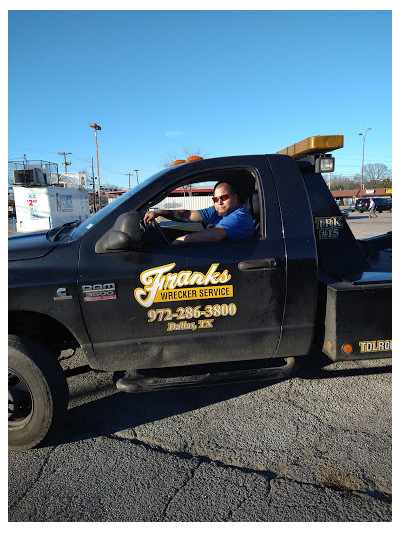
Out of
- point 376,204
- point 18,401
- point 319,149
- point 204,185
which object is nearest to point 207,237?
point 319,149

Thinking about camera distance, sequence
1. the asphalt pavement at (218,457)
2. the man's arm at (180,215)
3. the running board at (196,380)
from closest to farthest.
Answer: the asphalt pavement at (218,457), the running board at (196,380), the man's arm at (180,215)

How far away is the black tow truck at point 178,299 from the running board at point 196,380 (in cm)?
1

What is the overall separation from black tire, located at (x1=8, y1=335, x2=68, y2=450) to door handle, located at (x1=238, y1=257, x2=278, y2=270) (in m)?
1.43

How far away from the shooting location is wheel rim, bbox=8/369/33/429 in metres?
2.22

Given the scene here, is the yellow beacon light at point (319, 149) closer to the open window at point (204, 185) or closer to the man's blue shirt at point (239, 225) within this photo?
the open window at point (204, 185)

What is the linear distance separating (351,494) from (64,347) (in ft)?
7.08

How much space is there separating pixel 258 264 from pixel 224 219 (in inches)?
19.5

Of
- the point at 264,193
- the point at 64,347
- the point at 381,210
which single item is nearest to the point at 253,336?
the point at 264,193

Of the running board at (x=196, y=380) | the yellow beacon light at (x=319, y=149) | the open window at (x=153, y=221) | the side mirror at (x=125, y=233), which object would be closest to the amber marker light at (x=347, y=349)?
the running board at (x=196, y=380)

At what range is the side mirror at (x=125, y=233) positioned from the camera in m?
2.05

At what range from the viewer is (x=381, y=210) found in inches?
1475

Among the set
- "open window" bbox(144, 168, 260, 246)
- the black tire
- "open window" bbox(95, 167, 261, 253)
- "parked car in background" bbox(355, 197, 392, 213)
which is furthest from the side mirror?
"parked car in background" bbox(355, 197, 392, 213)

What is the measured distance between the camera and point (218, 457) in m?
2.15

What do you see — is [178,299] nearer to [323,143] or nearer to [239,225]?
[239,225]
